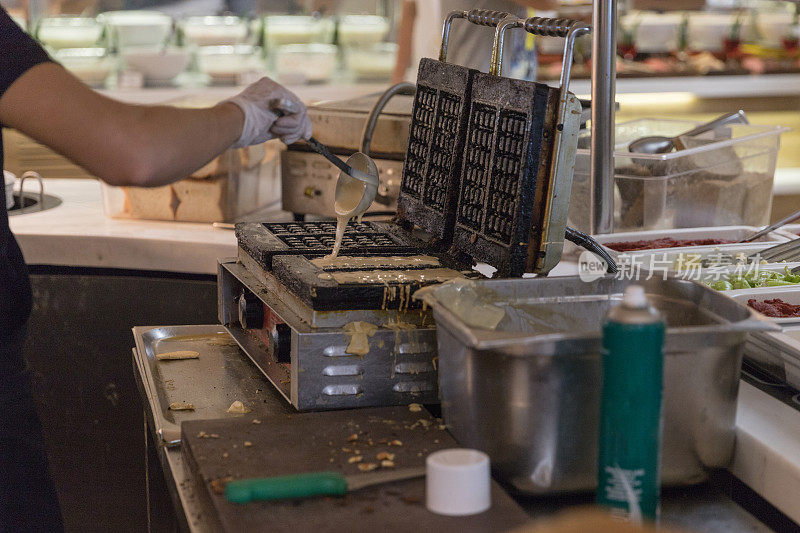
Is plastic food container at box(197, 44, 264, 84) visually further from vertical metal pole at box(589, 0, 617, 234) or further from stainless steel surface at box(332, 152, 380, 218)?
vertical metal pole at box(589, 0, 617, 234)

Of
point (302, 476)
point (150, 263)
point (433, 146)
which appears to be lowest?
point (150, 263)

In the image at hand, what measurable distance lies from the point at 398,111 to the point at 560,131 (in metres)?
1.13

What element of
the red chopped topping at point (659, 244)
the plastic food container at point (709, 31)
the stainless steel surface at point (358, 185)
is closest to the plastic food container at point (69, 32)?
the stainless steel surface at point (358, 185)

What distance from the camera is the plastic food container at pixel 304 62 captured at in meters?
4.58

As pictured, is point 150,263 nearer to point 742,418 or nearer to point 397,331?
point 397,331

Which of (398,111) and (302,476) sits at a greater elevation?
(398,111)

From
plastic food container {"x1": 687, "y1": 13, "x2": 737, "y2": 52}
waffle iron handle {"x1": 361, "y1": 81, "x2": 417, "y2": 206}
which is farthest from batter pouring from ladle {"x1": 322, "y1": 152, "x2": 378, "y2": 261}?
plastic food container {"x1": 687, "y1": 13, "x2": 737, "y2": 52}

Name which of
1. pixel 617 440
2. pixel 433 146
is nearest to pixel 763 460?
pixel 617 440

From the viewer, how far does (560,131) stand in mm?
1366

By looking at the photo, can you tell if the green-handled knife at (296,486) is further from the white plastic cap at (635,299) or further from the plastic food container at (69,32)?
the plastic food container at (69,32)

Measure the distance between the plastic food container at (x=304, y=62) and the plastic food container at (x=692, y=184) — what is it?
2465 mm

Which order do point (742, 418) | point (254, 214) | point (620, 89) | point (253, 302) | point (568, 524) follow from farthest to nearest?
1. point (620, 89)
2. point (254, 214)
3. point (253, 302)
4. point (742, 418)
5. point (568, 524)

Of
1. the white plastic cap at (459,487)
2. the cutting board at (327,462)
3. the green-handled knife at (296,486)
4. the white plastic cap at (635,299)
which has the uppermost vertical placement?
the white plastic cap at (635,299)

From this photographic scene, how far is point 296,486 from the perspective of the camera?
1.05 meters
